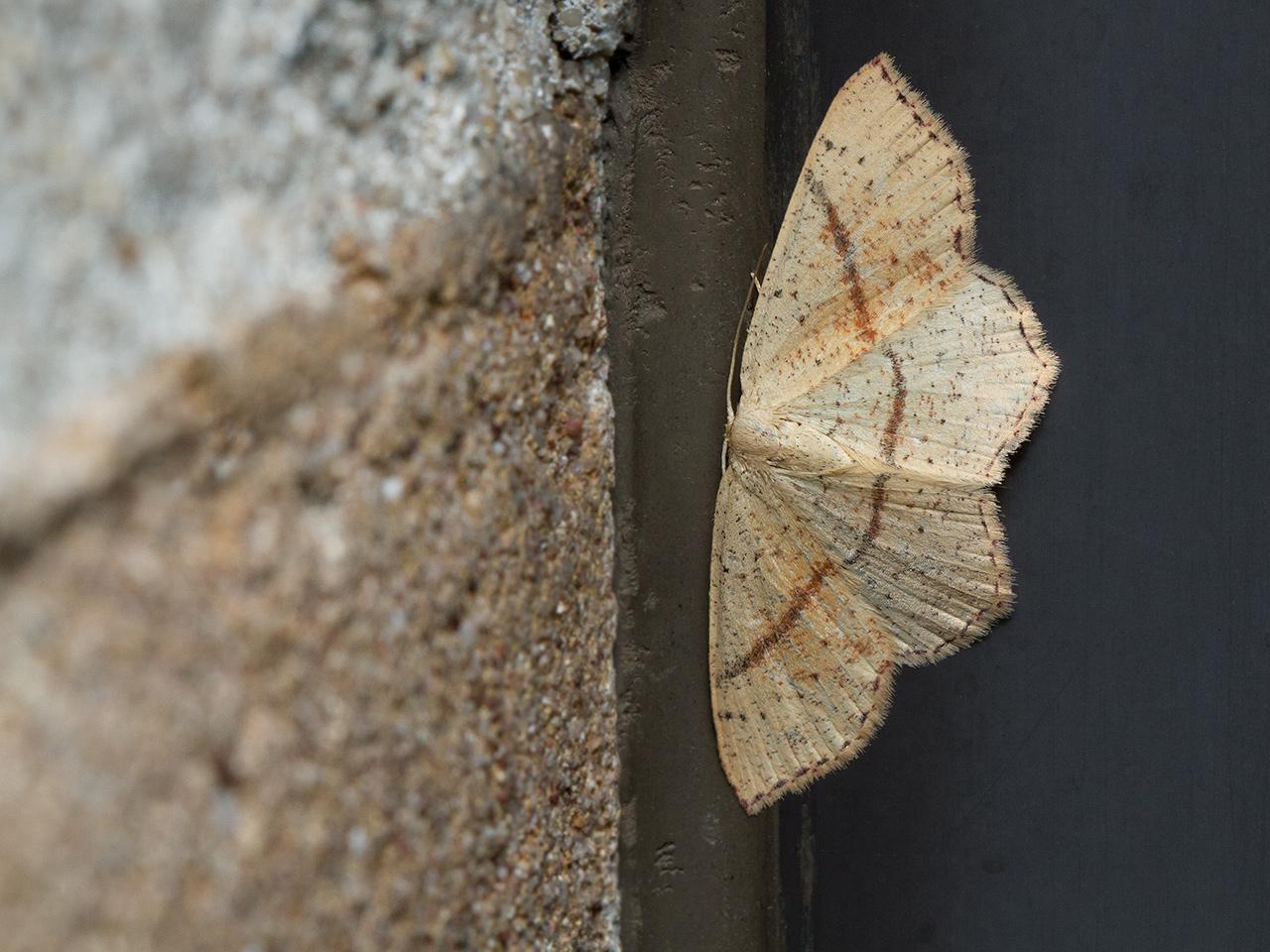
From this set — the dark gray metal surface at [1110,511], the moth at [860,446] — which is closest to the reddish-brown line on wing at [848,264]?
the moth at [860,446]

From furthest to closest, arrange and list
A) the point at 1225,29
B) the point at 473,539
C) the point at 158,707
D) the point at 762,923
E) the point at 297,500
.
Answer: the point at 762,923 → the point at 1225,29 → the point at 473,539 → the point at 297,500 → the point at 158,707

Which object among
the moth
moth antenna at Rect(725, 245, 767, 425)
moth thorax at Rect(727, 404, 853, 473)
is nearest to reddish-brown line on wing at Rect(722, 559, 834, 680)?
the moth

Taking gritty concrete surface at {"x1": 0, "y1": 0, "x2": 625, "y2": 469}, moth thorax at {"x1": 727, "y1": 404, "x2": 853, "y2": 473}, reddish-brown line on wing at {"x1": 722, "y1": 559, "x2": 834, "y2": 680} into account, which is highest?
gritty concrete surface at {"x1": 0, "y1": 0, "x2": 625, "y2": 469}

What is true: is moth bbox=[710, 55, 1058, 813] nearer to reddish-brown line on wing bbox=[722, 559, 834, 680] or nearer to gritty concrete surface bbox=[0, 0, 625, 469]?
reddish-brown line on wing bbox=[722, 559, 834, 680]

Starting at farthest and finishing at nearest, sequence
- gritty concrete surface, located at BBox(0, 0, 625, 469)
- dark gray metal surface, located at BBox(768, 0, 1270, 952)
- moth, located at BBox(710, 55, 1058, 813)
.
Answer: moth, located at BBox(710, 55, 1058, 813), dark gray metal surface, located at BBox(768, 0, 1270, 952), gritty concrete surface, located at BBox(0, 0, 625, 469)

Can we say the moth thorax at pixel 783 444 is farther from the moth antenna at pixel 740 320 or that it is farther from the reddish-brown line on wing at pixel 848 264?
the reddish-brown line on wing at pixel 848 264

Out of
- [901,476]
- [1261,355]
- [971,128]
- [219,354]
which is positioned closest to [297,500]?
[219,354]

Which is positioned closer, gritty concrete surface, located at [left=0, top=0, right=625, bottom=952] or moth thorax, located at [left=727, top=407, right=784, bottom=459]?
gritty concrete surface, located at [left=0, top=0, right=625, bottom=952]

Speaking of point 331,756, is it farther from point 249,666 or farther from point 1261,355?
point 1261,355
